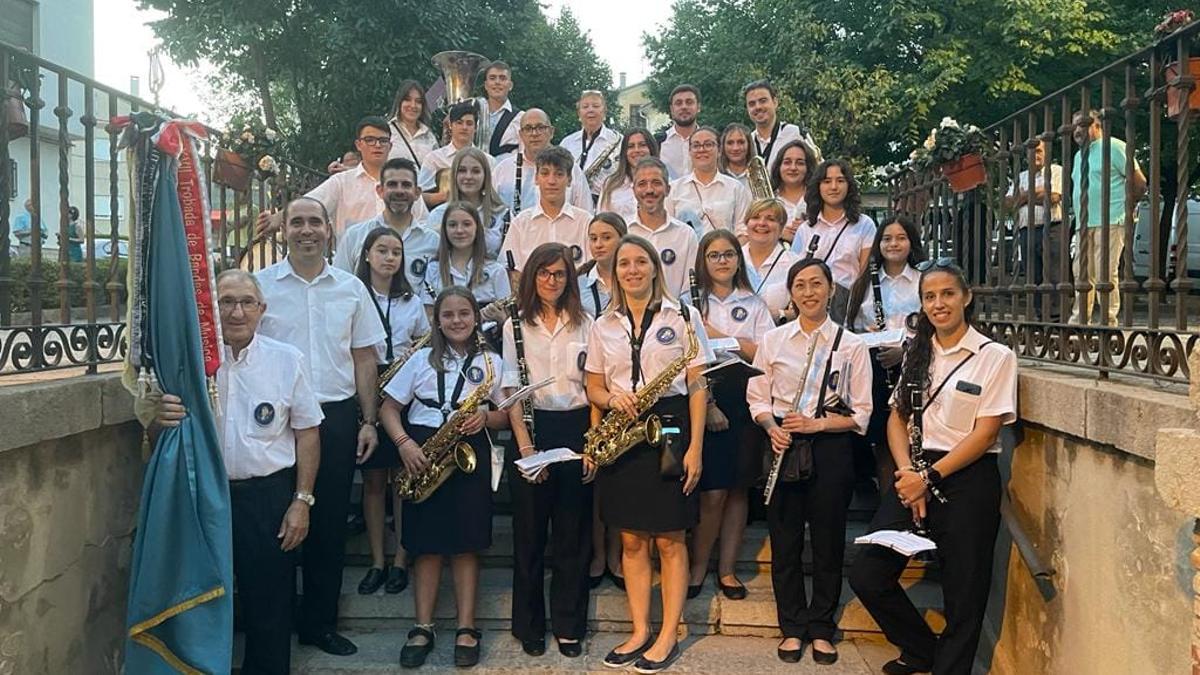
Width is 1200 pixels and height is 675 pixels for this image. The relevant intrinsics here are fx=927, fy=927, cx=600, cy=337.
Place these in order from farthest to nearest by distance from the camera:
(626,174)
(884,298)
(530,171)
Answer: (530,171) → (626,174) → (884,298)

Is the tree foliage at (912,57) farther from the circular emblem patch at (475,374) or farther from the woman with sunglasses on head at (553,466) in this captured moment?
the circular emblem patch at (475,374)

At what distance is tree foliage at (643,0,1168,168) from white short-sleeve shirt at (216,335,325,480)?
12.6 metres

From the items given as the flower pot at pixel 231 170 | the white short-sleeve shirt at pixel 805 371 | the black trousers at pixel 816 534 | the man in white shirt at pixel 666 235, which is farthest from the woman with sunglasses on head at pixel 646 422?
the flower pot at pixel 231 170

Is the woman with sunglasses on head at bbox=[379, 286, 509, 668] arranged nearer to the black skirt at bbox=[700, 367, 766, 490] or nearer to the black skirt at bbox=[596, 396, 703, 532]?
the black skirt at bbox=[596, 396, 703, 532]

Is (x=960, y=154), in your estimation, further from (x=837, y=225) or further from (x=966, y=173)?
(x=837, y=225)

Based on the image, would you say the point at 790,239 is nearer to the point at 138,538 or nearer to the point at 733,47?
the point at 138,538

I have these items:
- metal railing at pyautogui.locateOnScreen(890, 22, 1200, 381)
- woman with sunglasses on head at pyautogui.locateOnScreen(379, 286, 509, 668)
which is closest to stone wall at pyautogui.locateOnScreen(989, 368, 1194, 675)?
metal railing at pyautogui.locateOnScreen(890, 22, 1200, 381)

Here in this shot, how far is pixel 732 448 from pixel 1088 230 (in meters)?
2.19

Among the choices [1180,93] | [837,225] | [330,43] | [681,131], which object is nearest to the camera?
[1180,93]

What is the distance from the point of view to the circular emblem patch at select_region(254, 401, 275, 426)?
436cm

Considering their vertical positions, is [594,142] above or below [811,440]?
above

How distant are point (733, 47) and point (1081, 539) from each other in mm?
20252

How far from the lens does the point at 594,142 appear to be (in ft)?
27.5

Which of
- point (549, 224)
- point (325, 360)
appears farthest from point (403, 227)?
point (325, 360)
